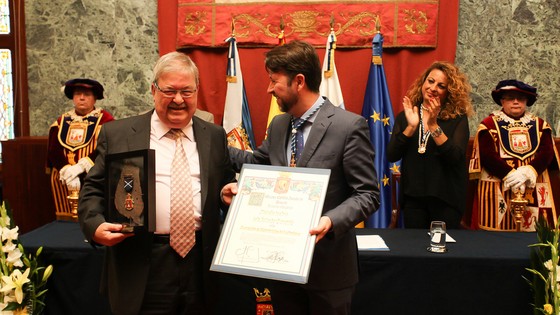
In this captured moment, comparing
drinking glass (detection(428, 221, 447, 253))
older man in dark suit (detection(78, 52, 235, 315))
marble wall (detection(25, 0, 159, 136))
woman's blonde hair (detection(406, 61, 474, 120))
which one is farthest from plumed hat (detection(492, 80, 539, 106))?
marble wall (detection(25, 0, 159, 136))

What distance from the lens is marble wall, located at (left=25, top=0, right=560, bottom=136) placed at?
4.76 metres

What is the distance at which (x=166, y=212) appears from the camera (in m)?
1.93

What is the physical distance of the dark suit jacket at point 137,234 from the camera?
1.90 meters

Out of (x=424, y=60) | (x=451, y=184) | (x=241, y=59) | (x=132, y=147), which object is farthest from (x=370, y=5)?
(x=132, y=147)

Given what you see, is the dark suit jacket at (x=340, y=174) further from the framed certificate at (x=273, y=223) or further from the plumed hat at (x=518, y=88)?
the plumed hat at (x=518, y=88)

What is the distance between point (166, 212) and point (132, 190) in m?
0.16

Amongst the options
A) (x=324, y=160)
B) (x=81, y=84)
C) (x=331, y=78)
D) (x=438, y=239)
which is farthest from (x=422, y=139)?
(x=81, y=84)

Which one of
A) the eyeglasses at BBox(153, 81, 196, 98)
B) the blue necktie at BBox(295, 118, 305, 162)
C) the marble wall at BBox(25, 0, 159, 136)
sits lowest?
the blue necktie at BBox(295, 118, 305, 162)

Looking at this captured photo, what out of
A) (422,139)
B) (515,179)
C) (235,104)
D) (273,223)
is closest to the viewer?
(273,223)

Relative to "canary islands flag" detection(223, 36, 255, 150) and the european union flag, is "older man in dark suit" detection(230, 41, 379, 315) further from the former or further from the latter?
"canary islands flag" detection(223, 36, 255, 150)

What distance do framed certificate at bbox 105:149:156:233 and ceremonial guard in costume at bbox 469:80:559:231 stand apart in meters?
2.73

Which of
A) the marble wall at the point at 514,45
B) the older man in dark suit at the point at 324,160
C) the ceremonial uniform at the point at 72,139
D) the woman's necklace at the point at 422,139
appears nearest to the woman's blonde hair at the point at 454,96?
the woman's necklace at the point at 422,139

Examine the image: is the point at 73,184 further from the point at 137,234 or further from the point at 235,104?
the point at 137,234

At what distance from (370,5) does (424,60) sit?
0.69 metres
